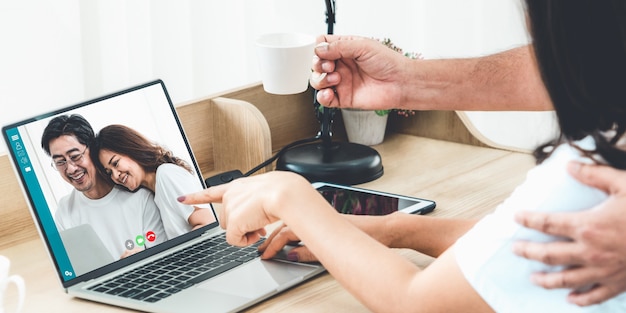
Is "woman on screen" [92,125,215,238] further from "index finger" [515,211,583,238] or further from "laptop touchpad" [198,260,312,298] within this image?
"index finger" [515,211,583,238]

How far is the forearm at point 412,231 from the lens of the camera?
117 cm

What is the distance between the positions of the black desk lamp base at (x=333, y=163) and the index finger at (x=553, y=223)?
73 cm

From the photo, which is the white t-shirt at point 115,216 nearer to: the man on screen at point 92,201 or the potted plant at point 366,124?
the man on screen at point 92,201

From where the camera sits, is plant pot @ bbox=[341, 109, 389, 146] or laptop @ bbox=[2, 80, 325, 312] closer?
laptop @ bbox=[2, 80, 325, 312]

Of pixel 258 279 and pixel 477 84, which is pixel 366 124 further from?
pixel 258 279

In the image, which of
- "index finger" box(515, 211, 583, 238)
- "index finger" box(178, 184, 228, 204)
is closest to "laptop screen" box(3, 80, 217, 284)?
"index finger" box(178, 184, 228, 204)

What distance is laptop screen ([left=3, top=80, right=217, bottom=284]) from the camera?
1137 mm

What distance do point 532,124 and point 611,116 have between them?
1651mm

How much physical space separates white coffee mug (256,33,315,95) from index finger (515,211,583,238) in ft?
2.12

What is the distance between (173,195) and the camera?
1242 millimetres

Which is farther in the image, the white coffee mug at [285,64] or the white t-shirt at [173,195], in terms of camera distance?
the white coffee mug at [285,64]

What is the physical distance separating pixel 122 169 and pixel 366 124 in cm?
64

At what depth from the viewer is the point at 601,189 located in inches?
31.9

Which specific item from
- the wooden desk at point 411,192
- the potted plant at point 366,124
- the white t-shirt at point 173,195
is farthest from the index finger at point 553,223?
the potted plant at point 366,124
